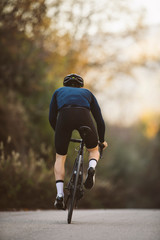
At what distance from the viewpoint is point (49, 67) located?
58.2 feet

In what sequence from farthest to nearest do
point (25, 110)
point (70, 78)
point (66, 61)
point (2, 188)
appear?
point (66, 61)
point (25, 110)
point (2, 188)
point (70, 78)

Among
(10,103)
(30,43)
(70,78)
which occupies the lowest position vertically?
(70,78)

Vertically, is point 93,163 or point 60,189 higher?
point 93,163

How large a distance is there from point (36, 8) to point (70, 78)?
771 centimetres

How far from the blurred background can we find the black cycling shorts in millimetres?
3575

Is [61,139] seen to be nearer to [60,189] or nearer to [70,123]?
[70,123]

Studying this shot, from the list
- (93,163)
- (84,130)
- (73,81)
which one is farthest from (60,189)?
(73,81)

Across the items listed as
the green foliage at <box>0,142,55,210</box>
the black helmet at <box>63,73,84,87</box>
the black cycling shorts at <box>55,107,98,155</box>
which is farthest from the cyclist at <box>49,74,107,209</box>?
the green foliage at <box>0,142,55,210</box>

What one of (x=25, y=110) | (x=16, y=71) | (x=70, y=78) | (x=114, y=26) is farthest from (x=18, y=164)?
(x=114, y=26)

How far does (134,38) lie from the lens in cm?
2016

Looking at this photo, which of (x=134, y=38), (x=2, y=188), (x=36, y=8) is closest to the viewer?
(x=2, y=188)

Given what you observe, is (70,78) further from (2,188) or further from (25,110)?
(25,110)

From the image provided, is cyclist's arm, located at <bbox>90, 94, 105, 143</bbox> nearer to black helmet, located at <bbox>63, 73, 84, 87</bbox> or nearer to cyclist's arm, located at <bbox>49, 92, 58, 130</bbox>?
black helmet, located at <bbox>63, 73, 84, 87</bbox>

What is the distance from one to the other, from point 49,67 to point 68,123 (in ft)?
38.3
